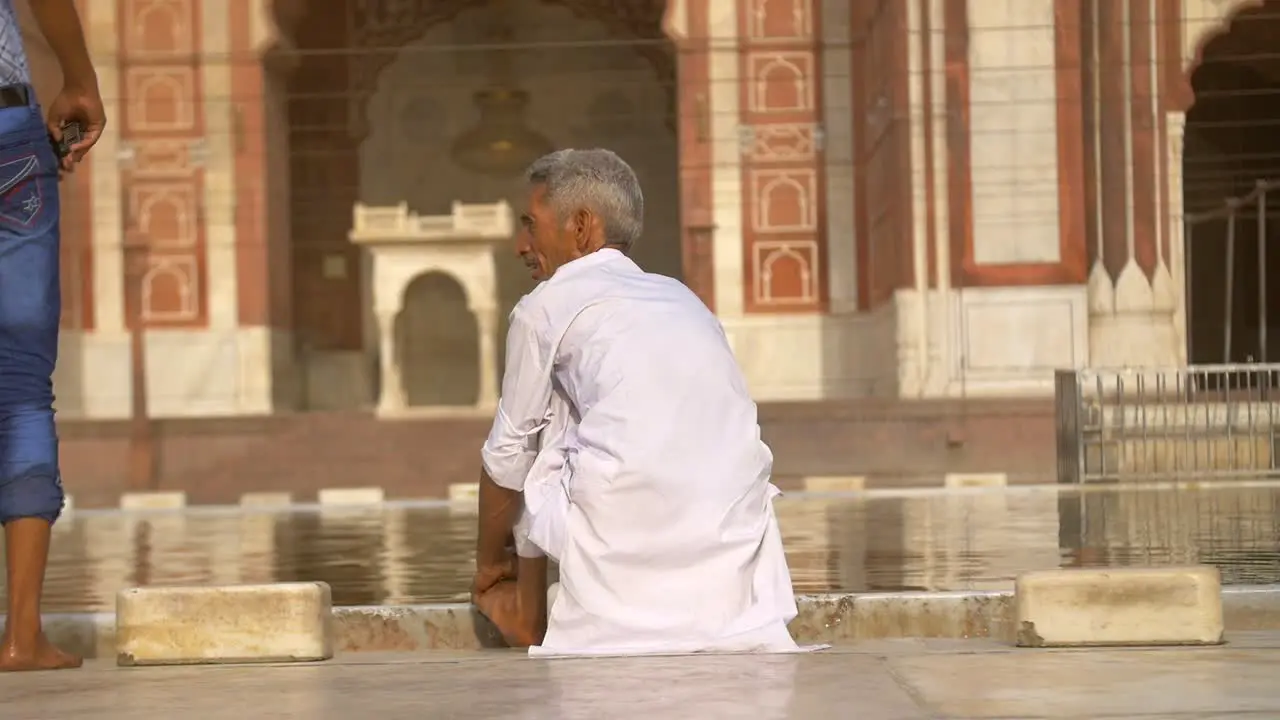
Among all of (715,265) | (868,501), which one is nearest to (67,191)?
(715,265)

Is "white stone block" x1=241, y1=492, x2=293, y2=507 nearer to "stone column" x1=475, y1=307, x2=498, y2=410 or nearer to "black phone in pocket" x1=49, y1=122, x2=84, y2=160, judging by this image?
"stone column" x1=475, y1=307, x2=498, y2=410

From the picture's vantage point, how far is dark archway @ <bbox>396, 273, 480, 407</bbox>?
20.8 meters

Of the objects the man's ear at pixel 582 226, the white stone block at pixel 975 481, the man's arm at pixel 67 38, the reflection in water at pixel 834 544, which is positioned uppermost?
the man's arm at pixel 67 38

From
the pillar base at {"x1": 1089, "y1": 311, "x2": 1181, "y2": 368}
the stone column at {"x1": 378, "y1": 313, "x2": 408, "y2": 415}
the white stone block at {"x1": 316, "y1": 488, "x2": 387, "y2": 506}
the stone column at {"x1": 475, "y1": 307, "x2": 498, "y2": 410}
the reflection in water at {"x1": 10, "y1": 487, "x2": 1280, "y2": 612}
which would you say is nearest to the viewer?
the reflection in water at {"x1": 10, "y1": 487, "x2": 1280, "y2": 612}

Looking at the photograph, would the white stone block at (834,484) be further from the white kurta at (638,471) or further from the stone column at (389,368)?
the white kurta at (638,471)

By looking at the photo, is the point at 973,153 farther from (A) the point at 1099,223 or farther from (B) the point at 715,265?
(B) the point at 715,265

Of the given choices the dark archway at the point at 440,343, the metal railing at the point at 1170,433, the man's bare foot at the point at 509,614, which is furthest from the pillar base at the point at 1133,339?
the man's bare foot at the point at 509,614

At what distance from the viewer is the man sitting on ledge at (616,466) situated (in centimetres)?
281

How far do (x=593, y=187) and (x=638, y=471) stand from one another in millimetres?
490

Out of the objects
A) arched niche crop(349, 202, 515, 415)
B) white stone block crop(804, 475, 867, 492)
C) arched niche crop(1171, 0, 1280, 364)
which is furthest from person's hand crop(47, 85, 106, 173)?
arched niche crop(1171, 0, 1280, 364)

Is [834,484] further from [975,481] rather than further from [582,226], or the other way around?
[582,226]

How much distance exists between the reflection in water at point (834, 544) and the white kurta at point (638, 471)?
0.94 m

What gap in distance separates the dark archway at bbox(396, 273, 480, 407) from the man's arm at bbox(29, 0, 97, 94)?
17514mm

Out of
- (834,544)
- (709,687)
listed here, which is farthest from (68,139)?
(834,544)
